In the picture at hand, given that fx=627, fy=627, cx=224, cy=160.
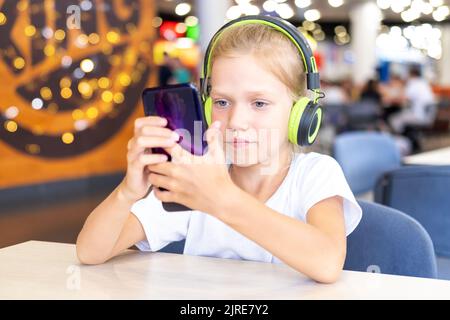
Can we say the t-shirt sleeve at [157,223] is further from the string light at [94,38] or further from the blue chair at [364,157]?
the string light at [94,38]

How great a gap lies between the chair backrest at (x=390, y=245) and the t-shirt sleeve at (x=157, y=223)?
0.34 meters

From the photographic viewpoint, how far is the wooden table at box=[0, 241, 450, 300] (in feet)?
2.80

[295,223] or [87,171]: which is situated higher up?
[295,223]

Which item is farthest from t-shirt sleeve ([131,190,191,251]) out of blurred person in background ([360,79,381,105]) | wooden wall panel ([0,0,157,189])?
blurred person in background ([360,79,381,105])

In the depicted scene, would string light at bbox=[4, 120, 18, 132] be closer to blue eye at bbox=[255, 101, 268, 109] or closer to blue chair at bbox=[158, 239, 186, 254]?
blue chair at bbox=[158, 239, 186, 254]

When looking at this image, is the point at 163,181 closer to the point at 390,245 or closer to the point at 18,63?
the point at 390,245

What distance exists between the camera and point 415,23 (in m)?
18.9

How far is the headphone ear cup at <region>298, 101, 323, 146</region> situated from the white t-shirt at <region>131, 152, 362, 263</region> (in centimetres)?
6

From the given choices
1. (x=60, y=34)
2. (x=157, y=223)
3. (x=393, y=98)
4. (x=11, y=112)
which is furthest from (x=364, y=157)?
(x=393, y=98)

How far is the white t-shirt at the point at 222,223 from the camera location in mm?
1137

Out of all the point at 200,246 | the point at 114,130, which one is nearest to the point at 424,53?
the point at 114,130

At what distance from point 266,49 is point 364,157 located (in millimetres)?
1828
